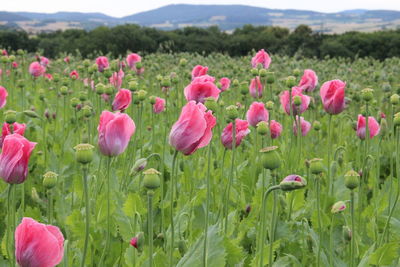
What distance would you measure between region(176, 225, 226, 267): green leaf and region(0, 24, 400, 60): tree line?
1386cm

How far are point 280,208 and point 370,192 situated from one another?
1.17 m

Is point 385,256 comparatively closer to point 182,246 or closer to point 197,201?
point 182,246

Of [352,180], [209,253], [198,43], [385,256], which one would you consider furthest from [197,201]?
[198,43]

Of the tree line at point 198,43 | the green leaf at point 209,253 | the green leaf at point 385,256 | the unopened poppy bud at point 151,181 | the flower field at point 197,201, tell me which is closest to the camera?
the unopened poppy bud at point 151,181

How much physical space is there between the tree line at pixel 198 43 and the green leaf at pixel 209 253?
45.5 feet

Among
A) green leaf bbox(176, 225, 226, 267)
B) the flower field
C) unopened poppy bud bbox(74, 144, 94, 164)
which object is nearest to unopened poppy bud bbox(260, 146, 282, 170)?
the flower field

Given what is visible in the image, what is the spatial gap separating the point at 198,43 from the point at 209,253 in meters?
18.6

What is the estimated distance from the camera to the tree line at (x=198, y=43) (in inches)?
663

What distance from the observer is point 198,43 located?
19.7 metres

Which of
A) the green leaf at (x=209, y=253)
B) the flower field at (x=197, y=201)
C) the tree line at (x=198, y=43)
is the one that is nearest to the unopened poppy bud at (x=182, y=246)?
the flower field at (x=197, y=201)

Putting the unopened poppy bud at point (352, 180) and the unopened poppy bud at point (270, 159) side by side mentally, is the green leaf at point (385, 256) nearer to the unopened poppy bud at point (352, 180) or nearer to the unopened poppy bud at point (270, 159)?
the unopened poppy bud at point (352, 180)

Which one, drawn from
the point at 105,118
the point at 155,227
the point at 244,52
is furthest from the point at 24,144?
the point at 244,52

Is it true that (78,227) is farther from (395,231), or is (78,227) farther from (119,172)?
(395,231)

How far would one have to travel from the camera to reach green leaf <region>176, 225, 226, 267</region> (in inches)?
56.5
